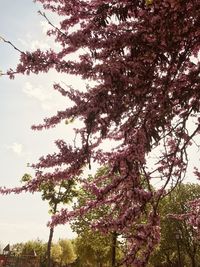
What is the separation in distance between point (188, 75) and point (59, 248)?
72221mm

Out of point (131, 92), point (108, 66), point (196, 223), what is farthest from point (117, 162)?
point (196, 223)

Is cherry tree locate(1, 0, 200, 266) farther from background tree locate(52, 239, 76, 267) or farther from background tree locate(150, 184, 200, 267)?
background tree locate(52, 239, 76, 267)

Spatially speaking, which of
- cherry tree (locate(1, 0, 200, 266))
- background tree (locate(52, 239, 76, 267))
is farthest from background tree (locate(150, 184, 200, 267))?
cherry tree (locate(1, 0, 200, 266))

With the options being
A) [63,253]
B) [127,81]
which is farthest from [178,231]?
[63,253]

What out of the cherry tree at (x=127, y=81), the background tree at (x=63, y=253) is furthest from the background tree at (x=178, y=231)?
the cherry tree at (x=127, y=81)

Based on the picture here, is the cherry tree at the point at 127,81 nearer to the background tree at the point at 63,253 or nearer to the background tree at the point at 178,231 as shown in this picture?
the background tree at the point at 178,231

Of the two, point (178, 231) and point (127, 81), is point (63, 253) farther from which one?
point (127, 81)

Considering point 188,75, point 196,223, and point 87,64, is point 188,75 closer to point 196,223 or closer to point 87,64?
point 87,64

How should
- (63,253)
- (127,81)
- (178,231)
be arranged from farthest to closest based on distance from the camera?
(63,253) → (178,231) → (127,81)

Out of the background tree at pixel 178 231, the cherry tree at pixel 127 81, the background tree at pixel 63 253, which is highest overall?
the background tree at pixel 63 253

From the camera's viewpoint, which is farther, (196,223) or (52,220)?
(196,223)

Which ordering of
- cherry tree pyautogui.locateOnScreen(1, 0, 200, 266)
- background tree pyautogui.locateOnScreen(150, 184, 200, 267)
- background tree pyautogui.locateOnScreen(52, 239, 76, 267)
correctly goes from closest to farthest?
cherry tree pyautogui.locateOnScreen(1, 0, 200, 266)
background tree pyautogui.locateOnScreen(150, 184, 200, 267)
background tree pyautogui.locateOnScreen(52, 239, 76, 267)

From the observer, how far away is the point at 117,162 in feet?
15.9

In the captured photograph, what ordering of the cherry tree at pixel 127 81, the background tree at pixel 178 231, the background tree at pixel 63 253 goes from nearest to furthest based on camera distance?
the cherry tree at pixel 127 81
the background tree at pixel 178 231
the background tree at pixel 63 253
